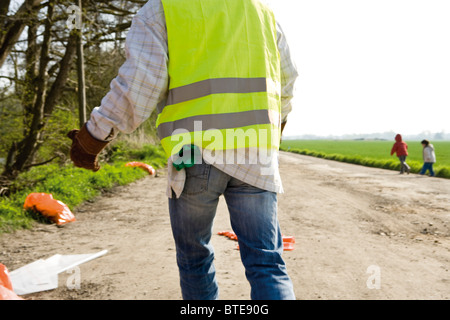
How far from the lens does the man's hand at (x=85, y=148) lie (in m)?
1.83

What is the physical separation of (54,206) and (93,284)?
9.89 ft

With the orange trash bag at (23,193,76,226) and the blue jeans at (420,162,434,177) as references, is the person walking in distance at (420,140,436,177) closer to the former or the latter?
the blue jeans at (420,162,434,177)

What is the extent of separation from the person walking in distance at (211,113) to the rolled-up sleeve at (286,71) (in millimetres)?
242

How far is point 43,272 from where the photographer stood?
3477mm

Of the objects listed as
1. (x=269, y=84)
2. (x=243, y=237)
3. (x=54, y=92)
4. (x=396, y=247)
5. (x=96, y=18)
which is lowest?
(x=396, y=247)

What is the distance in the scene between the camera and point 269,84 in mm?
1797

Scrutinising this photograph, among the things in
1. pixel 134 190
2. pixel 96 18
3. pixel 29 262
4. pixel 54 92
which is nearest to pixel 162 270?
pixel 29 262

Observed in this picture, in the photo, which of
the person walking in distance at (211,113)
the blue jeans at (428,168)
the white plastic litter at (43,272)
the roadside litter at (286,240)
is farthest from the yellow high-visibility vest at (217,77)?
the blue jeans at (428,168)

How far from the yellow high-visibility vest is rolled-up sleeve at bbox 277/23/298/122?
272 mm

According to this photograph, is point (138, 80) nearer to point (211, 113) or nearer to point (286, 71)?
point (211, 113)

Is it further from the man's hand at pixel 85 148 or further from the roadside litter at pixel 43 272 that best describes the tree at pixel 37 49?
the man's hand at pixel 85 148

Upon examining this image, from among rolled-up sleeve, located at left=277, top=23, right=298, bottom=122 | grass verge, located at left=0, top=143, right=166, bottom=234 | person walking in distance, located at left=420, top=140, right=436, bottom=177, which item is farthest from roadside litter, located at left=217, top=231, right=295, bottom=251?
person walking in distance, located at left=420, top=140, right=436, bottom=177

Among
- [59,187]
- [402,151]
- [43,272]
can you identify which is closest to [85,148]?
[43,272]

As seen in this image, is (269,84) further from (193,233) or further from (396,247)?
(396,247)
